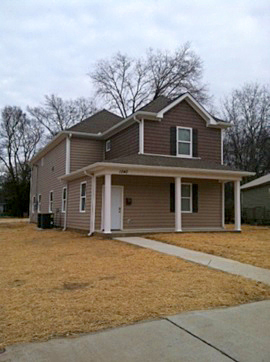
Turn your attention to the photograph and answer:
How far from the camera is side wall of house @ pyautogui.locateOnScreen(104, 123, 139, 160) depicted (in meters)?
17.0

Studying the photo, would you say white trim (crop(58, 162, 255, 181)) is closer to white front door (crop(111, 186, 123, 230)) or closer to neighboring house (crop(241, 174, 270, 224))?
white front door (crop(111, 186, 123, 230))

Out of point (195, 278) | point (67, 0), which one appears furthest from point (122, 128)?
point (195, 278)

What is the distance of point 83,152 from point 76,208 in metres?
3.63

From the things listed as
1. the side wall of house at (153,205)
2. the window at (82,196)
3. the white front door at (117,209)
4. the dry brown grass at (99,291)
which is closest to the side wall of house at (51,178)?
the window at (82,196)

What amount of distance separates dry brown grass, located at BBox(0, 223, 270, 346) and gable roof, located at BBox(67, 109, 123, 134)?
11.8 m

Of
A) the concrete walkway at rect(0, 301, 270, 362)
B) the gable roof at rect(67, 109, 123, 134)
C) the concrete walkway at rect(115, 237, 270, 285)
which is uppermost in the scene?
the gable roof at rect(67, 109, 123, 134)

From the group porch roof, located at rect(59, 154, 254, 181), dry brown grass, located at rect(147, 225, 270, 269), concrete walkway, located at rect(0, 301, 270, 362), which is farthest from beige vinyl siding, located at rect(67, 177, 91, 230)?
concrete walkway, located at rect(0, 301, 270, 362)

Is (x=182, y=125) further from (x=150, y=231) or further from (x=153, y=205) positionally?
(x=150, y=231)

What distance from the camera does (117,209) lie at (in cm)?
1578

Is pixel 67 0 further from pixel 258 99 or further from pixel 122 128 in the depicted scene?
pixel 258 99

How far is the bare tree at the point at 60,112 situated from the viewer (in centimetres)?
4672

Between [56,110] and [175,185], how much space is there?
35043 mm

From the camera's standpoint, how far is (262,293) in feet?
19.0

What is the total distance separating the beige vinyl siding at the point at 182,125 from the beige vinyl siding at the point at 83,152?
465 cm
